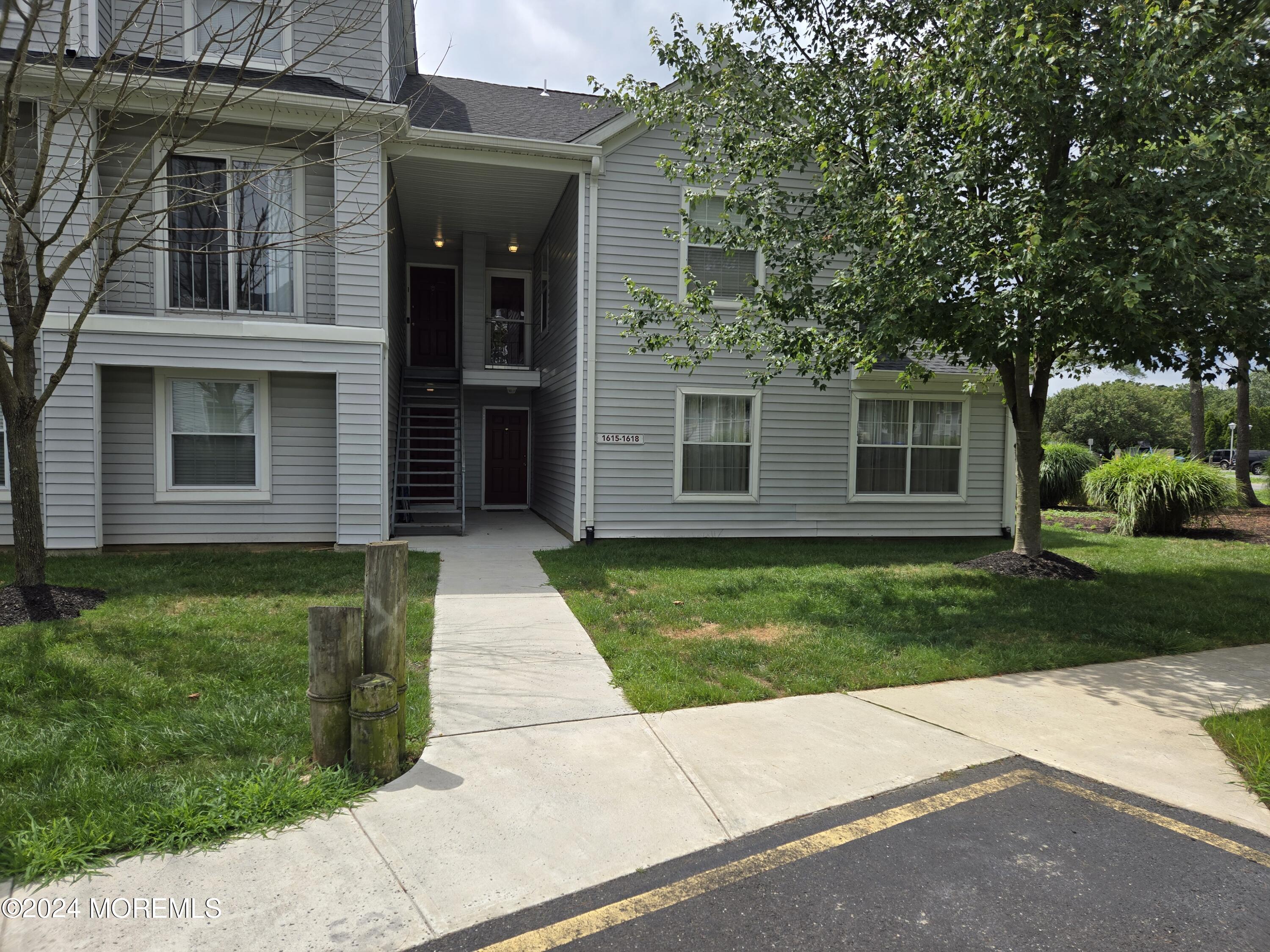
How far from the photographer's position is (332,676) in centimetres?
352

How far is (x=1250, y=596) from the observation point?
8102 mm

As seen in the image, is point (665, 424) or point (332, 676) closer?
point (332, 676)

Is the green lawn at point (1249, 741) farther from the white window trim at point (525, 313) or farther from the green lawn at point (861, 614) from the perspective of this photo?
the white window trim at point (525, 313)

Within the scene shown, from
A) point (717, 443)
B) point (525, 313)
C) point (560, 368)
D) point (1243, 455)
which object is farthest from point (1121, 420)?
point (560, 368)

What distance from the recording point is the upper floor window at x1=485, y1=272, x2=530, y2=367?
50.5 feet

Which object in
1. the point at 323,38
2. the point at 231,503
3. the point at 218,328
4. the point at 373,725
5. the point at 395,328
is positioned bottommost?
the point at 373,725

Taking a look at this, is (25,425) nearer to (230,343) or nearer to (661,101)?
(230,343)

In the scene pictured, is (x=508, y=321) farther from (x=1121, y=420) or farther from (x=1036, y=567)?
(x=1121, y=420)

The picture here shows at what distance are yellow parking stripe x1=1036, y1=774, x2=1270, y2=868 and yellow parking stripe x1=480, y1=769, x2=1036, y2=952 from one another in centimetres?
15

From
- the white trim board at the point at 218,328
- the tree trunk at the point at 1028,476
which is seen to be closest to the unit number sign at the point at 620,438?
the white trim board at the point at 218,328

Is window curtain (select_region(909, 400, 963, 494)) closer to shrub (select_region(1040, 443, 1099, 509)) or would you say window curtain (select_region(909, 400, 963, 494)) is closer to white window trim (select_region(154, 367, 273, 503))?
shrub (select_region(1040, 443, 1099, 509))

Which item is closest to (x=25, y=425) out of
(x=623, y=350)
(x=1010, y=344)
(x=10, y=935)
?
(x=10, y=935)

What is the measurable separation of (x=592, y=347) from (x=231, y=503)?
5547 millimetres

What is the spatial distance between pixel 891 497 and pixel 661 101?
23.8ft
